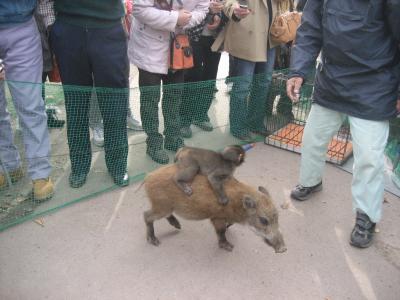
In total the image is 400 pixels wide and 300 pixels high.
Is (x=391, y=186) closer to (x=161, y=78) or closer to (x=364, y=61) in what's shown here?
(x=364, y=61)

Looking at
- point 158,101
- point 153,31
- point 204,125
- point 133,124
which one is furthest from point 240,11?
point 133,124

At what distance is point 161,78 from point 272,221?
2206 mm

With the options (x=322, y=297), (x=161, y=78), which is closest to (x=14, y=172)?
(x=161, y=78)

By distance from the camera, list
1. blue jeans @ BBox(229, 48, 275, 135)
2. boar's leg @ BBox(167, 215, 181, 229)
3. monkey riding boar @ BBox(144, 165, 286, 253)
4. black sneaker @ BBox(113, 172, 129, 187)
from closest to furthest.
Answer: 1. monkey riding boar @ BBox(144, 165, 286, 253)
2. boar's leg @ BBox(167, 215, 181, 229)
3. black sneaker @ BBox(113, 172, 129, 187)
4. blue jeans @ BBox(229, 48, 275, 135)

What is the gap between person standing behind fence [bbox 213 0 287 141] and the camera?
456 cm

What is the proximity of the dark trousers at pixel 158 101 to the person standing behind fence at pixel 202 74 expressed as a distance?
195 millimetres

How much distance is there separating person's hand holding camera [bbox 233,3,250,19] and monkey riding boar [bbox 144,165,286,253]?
201 cm

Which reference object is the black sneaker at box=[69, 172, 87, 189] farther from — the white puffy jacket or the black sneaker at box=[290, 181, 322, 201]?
the black sneaker at box=[290, 181, 322, 201]

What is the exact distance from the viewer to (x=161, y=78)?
4.48 metres

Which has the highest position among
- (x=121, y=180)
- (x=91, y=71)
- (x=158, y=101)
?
(x=91, y=71)

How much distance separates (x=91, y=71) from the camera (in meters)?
3.79

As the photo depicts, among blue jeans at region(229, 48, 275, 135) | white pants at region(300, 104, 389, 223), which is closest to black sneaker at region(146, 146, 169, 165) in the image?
blue jeans at region(229, 48, 275, 135)

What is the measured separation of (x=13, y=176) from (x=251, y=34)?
9.82 ft

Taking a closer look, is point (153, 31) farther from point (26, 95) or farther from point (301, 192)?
point (301, 192)
